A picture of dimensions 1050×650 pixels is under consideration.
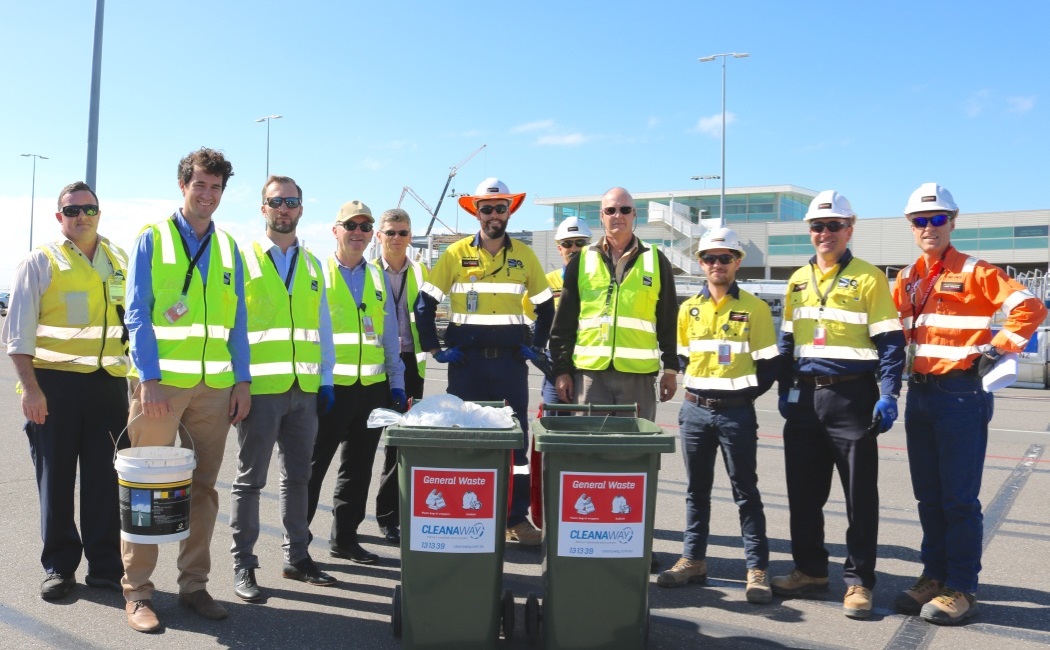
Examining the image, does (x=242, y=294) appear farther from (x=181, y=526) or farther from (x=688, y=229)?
(x=688, y=229)

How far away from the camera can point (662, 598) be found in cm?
479

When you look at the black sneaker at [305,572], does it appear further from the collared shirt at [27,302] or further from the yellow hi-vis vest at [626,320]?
the yellow hi-vis vest at [626,320]

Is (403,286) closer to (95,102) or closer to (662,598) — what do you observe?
(662,598)

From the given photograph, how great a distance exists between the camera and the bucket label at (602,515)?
12.7 feet

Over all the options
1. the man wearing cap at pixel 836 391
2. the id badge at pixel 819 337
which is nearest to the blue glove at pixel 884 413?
the man wearing cap at pixel 836 391

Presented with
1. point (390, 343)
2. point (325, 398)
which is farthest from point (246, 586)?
point (390, 343)

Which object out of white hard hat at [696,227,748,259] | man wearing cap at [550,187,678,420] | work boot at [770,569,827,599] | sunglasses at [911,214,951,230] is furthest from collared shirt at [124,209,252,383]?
sunglasses at [911,214,951,230]

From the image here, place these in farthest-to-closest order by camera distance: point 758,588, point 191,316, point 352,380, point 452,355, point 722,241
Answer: point 452,355, point 352,380, point 722,241, point 758,588, point 191,316

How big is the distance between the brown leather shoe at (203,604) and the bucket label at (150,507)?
44cm

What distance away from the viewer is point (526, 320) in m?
5.95

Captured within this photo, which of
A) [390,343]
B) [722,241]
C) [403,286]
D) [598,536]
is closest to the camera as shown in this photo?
[598,536]

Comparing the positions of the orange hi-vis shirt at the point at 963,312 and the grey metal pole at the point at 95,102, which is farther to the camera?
the grey metal pole at the point at 95,102

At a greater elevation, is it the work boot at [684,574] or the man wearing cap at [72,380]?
the man wearing cap at [72,380]

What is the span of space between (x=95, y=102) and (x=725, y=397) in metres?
13.8
